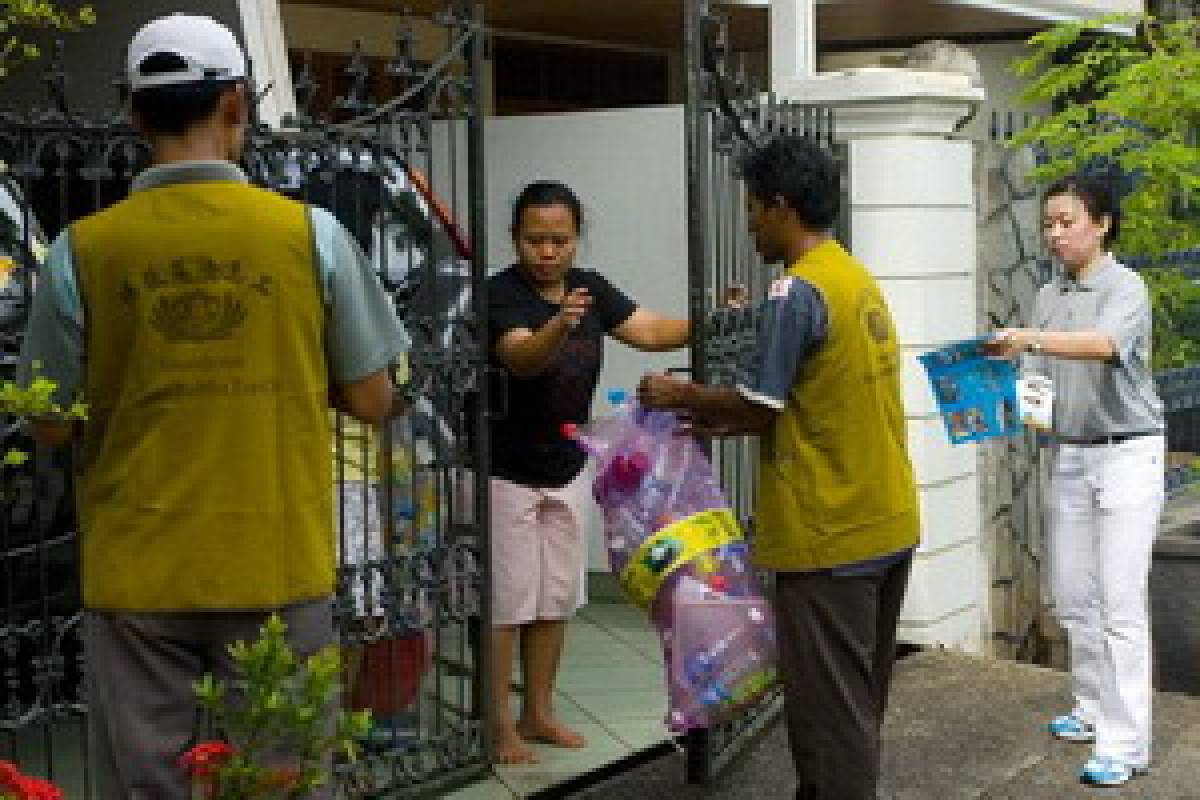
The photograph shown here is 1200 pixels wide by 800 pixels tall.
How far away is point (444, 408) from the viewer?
17.8ft

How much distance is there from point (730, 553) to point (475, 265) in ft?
3.99

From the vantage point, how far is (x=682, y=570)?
193 inches

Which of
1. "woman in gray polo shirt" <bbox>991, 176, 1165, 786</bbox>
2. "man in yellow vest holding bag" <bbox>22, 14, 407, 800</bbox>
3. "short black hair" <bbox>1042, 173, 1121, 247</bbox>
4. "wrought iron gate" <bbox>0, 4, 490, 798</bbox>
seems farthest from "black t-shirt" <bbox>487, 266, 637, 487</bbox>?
"man in yellow vest holding bag" <bbox>22, 14, 407, 800</bbox>

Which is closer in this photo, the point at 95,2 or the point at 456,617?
the point at 456,617

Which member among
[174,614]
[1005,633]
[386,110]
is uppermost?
[386,110]

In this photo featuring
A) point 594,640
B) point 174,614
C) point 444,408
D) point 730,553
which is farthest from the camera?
point 594,640

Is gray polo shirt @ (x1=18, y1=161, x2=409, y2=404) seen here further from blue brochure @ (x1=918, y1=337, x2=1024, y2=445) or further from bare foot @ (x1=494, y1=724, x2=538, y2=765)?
bare foot @ (x1=494, y1=724, x2=538, y2=765)

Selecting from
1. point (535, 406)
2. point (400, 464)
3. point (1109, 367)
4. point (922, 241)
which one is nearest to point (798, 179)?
point (535, 406)

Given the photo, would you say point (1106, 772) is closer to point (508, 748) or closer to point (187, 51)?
point (508, 748)

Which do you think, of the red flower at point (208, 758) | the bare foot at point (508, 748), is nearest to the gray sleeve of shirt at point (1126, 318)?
the bare foot at point (508, 748)

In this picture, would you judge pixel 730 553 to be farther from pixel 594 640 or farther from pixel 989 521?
pixel 989 521

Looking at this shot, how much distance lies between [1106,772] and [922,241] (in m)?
2.39

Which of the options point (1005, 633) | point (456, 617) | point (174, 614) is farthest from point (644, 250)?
point (174, 614)

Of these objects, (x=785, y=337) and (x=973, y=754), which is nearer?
(x=785, y=337)
